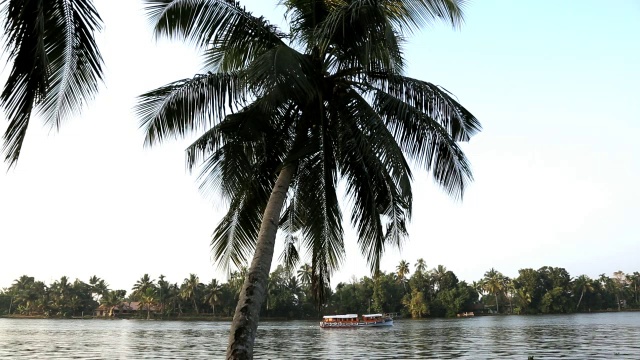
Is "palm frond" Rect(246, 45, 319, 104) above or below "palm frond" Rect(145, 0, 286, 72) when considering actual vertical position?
below

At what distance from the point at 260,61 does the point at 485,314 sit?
139 metres

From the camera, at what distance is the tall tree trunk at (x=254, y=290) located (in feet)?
27.1

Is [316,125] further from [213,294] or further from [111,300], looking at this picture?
[111,300]

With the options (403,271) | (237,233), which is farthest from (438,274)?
(237,233)

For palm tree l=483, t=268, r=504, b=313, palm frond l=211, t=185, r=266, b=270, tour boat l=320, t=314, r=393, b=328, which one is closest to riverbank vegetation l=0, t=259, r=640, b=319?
palm tree l=483, t=268, r=504, b=313

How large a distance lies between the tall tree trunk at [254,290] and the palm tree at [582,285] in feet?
452

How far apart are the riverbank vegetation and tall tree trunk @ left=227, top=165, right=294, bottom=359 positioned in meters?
88.3

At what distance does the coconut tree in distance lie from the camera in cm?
954

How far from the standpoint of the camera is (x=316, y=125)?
1057cm

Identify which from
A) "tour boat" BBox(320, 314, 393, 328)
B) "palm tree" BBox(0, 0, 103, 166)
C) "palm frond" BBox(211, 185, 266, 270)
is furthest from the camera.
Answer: "tour boat" BBox(320, 314, 393, 328)

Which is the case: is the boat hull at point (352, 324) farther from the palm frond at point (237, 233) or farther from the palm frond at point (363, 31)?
the palm frond at point (363, 31)

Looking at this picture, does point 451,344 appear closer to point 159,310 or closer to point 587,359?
point 587,359

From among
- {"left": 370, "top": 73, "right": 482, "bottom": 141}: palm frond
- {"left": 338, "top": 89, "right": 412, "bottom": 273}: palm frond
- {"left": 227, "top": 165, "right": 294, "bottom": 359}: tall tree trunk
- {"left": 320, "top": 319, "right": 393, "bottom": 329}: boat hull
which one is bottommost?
{"left": 320, "top": 319, "right": 393, "bottom": 329}: boat hull

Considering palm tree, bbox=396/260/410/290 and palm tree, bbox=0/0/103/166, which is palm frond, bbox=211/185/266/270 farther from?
palm tree, bbox=396/260/410/290
